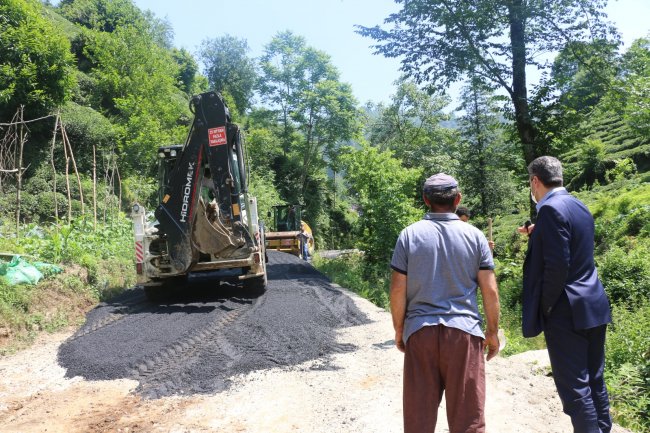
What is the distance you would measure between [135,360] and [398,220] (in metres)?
9.38

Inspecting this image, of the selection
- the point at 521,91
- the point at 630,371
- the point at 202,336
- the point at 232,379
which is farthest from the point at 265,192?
the point at 630,371

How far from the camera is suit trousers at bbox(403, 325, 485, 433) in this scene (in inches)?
102

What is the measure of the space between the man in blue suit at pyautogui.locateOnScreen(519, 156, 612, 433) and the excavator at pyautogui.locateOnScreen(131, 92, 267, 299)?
6.22 m

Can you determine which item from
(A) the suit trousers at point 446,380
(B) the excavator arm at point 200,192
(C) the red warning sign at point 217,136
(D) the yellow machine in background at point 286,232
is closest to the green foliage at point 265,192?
(D) the yellow machine in background at point 286,232

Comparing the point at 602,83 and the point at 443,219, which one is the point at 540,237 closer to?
the point at 443,219

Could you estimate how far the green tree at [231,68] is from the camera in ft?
160

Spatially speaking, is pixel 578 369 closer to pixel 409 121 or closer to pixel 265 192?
pixel 265 192

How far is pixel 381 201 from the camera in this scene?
14148mm

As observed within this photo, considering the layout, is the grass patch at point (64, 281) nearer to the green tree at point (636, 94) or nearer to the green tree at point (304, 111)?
the green tree at point (636, 94)

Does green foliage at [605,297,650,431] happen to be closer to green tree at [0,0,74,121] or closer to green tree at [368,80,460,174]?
green tree at [0,0,74,121]

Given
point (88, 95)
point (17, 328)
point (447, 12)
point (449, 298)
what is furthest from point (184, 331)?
point (88, 95)

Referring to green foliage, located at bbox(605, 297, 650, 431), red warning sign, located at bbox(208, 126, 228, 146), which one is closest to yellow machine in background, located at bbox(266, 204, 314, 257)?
red warning sign, located at bbox(208, 126, 228, 146)

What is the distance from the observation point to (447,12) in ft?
34.7

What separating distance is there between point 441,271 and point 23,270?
24.3 feet
